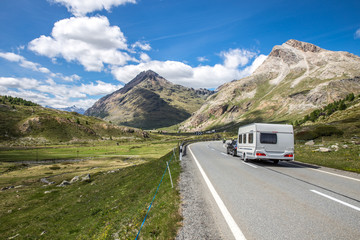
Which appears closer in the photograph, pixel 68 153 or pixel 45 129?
pixel 68 153

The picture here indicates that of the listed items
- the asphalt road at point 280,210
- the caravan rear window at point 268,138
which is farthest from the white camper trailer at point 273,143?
the asphalt road at point 280,210

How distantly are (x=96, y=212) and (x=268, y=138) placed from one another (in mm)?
14140

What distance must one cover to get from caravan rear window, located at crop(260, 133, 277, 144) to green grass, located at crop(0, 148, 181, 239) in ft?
24.6

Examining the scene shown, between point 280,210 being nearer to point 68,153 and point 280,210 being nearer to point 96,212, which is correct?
point 96,212

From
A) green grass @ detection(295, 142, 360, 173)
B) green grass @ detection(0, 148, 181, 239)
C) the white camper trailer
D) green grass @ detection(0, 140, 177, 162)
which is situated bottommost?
→ green grass @ detection(0, 140, 177, 162)

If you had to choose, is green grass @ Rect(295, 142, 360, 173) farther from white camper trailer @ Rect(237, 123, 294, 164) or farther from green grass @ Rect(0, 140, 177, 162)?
green grass @ Rect(0, 140, 177, 162)

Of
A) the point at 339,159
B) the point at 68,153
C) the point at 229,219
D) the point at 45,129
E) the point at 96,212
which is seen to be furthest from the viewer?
the point at 45,129

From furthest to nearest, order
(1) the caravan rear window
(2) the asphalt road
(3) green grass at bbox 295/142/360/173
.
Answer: (1) the caravan rear window < (3) green grass at bbox 295/142/360/173 < (2) the asphalt road

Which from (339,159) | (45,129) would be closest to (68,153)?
(45,129)

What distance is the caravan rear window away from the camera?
1712cm

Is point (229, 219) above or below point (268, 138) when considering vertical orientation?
below

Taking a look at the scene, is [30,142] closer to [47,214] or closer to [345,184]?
[47,214]

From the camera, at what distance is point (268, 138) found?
1717cm

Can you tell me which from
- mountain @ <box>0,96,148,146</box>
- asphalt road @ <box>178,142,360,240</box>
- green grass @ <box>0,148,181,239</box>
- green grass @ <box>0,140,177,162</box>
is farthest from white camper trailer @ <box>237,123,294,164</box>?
mountain @ <box>0,96,148,146</box>
